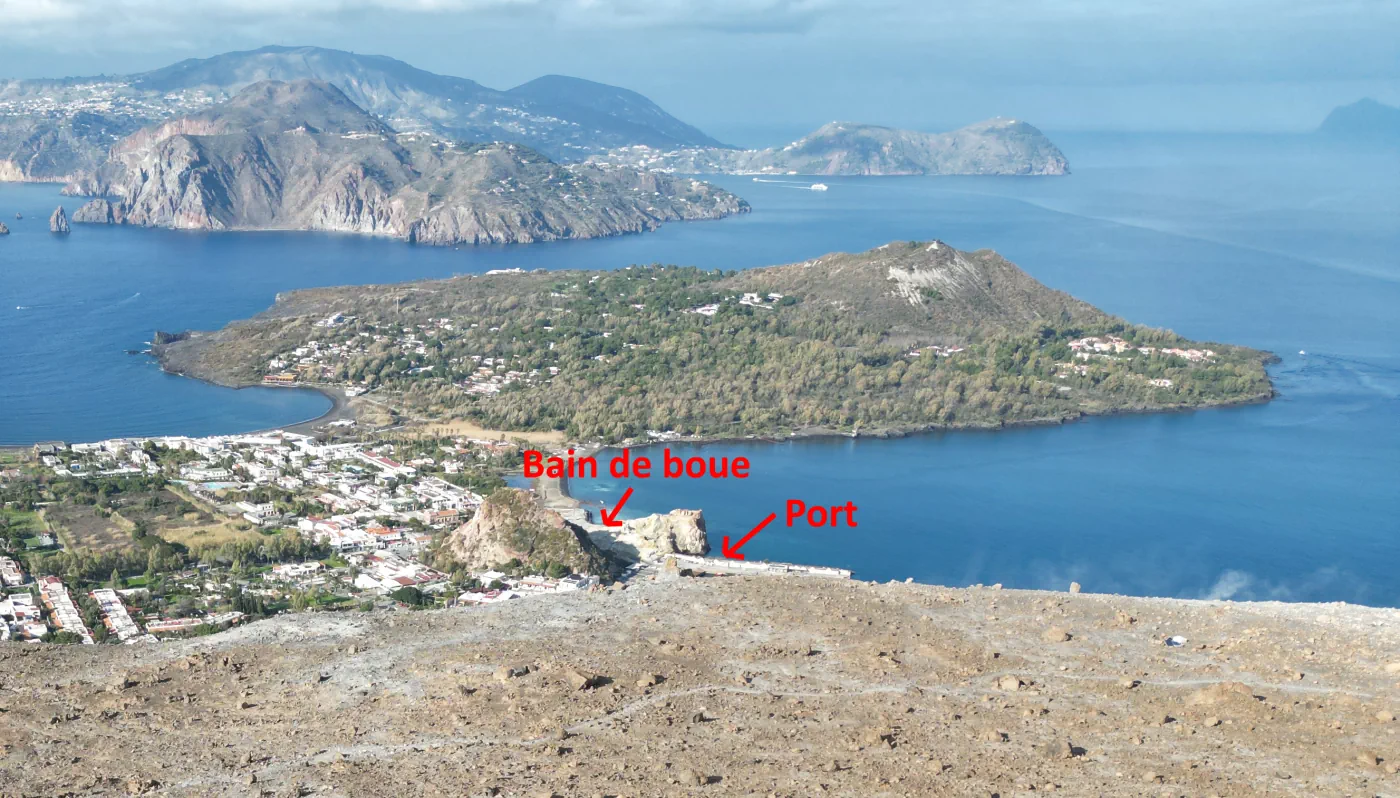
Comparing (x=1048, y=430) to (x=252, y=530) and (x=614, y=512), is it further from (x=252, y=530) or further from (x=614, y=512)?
(x=252, y=530)

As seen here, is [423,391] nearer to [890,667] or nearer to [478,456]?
[478,456]

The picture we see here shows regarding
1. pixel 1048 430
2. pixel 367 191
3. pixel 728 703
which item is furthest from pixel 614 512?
pixel 367 191

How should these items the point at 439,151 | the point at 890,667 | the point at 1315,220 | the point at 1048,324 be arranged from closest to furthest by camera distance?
1. the point at 890,667
2. the point at 1048,324
3. the point at 1315,220
4. the point at 439,151

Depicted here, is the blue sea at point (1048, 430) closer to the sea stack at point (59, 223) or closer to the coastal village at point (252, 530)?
the sea stack at point (59, 223)

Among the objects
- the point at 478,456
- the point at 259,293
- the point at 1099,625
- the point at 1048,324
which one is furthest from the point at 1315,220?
the point at 1099,625

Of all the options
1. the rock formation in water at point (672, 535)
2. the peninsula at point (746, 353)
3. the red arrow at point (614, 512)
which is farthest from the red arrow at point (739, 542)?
the peninsula at point (746, 353)

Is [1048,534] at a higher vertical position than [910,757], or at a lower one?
lower
